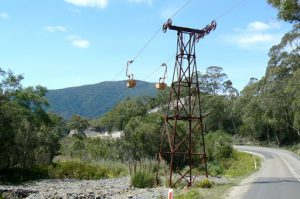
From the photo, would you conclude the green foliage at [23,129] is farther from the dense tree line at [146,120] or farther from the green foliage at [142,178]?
the green foliage at [142,178]

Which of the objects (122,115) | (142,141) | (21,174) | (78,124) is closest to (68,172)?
(21,174)

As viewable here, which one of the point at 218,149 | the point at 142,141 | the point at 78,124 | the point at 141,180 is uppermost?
the point at 78,124

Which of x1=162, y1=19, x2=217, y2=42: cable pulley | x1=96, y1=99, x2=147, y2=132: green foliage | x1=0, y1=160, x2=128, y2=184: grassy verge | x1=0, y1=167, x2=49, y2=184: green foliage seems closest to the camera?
x1=162, y1=19, x2=217, y2=42: cable pulley

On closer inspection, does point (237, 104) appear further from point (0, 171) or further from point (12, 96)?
point (0, 171)

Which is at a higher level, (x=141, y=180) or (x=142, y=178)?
(x=142, y=178)

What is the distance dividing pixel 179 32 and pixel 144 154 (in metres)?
30.2

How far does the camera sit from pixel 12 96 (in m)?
54.9

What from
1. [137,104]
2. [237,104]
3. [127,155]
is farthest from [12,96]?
[137,104]

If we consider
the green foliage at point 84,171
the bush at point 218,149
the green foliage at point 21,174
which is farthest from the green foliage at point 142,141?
→ the green foliage at point 21,174

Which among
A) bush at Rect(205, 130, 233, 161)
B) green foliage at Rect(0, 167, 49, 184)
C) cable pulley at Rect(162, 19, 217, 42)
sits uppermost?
cable pulley at Rect(162, 19, 217, 42)

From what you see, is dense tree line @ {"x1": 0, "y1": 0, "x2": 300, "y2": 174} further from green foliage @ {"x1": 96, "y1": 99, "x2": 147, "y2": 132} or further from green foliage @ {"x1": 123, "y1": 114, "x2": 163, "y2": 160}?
green foliage @ {"x1": 96, "y1": 99, "x2": 147, "y2": 132}

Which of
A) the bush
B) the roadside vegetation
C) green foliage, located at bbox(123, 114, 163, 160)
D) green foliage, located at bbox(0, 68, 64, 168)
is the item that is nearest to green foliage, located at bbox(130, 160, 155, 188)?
the roadside vegetation

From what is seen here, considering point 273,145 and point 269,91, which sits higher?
point 269,91

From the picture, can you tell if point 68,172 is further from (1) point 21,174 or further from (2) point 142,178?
(2) point 142,178
